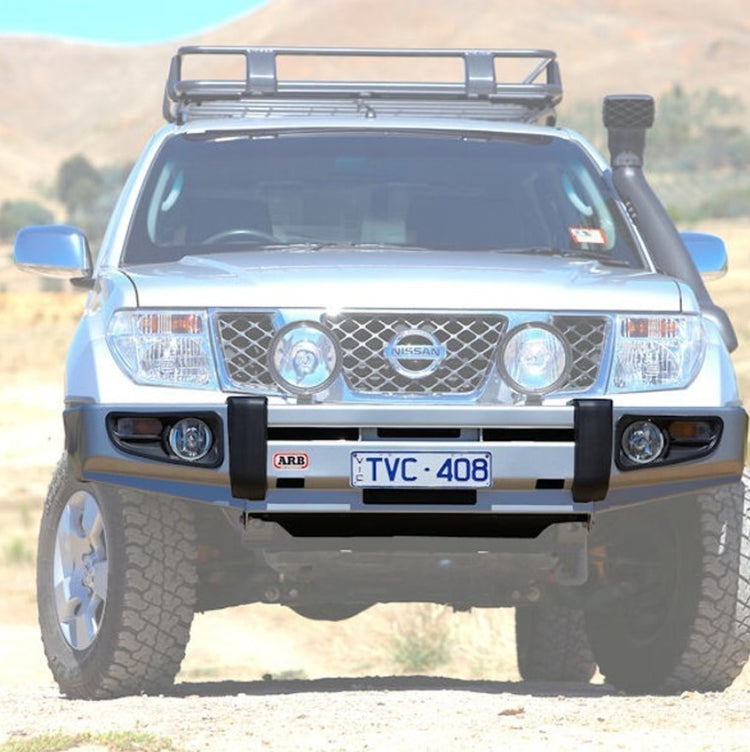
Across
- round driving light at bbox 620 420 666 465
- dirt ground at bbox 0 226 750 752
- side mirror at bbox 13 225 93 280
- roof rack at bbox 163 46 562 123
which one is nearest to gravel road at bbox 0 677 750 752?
dirt ground at bbox 0 226 750 752

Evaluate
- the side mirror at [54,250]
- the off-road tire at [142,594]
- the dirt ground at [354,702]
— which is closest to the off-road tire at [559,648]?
the dirt ground at [354,702]

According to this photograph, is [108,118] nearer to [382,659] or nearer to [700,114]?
[700,114]

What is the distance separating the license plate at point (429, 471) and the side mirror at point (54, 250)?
152 centimetres

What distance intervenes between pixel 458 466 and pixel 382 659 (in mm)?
6217

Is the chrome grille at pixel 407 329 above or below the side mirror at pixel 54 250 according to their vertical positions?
below

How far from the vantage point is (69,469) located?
22.1 feet

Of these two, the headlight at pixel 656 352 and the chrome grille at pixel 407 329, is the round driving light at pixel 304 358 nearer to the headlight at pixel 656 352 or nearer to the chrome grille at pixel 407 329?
the chrome grille at pixel 407 329

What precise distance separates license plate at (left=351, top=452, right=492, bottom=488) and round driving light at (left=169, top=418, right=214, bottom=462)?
0.45m

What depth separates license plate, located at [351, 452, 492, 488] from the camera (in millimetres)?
5996

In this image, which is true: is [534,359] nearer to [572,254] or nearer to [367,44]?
[572,254]

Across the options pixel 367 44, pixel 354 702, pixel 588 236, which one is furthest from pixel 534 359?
pixel 367 44

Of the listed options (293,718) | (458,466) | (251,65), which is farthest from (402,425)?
(251,65)

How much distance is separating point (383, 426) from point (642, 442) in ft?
2.55

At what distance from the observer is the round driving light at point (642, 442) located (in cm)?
614
